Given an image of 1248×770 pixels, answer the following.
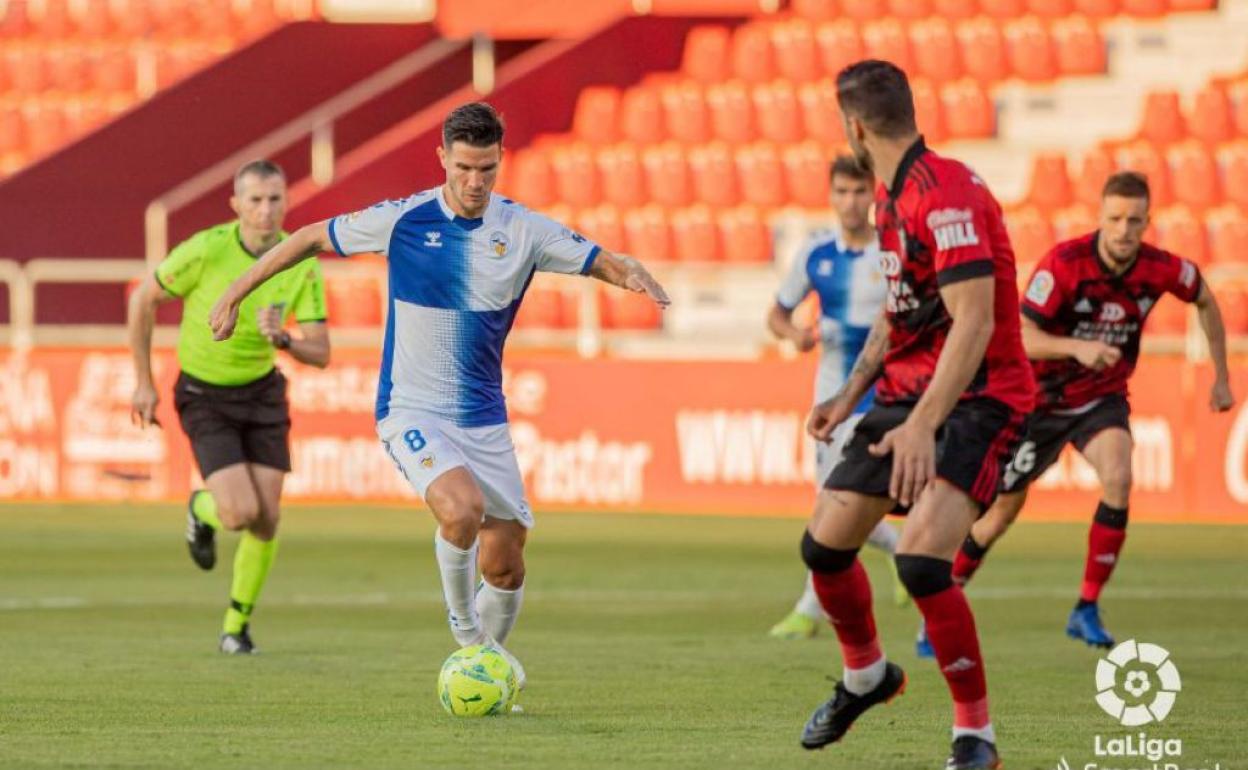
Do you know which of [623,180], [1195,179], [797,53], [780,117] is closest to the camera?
[1195,179]

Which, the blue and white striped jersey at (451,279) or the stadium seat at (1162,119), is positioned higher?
the stadium seat at (1162,119)

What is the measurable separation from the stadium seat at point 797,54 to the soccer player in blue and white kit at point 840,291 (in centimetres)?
1487

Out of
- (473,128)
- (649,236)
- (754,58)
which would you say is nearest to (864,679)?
(473,128)

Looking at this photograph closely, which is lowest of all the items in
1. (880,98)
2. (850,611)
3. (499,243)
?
(850,611)

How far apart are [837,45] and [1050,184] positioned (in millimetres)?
3574

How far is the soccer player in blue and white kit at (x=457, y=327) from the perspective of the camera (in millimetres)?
8789

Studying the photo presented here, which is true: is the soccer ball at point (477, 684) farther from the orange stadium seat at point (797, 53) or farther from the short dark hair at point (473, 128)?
the orange stadium seat at point (797, 53)

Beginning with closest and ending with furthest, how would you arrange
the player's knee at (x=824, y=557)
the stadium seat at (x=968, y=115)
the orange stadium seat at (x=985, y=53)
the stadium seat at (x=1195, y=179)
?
the player's knee at (x=824, y=557)
the stadium seat at (x=1195, y=179)
the stadium seat at (x=968, y=115)
the orange stadium seat at (x=985, y=53)

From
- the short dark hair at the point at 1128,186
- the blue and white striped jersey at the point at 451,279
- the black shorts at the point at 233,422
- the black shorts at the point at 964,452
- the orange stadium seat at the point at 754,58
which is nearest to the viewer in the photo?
the black shorts at the point at 964,452

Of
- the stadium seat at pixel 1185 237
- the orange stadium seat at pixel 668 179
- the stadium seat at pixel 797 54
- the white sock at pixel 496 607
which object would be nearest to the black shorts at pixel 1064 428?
the white sock at pixel 496 607

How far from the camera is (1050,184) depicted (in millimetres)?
24969

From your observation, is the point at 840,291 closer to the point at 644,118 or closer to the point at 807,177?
the point at 807,177

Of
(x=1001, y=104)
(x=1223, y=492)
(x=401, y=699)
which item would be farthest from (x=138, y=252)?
(x=401, y=699)

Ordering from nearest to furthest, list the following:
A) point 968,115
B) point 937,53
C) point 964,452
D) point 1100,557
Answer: point 964,452 < point 1100,557 < point 968,115 < point 937,53
